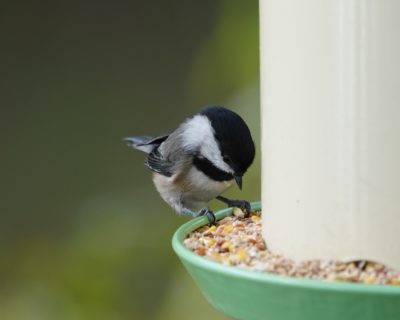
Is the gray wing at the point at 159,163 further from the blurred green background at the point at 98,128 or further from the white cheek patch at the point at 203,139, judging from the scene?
the blurred green background at the point at 98,128

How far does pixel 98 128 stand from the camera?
10.1 ft

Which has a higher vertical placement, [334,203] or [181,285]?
[334,203]

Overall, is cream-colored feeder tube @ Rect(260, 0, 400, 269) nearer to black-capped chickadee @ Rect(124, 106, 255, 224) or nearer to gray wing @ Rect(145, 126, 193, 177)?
black-capped chickadee @ Rect(124, 106, 255, 224)

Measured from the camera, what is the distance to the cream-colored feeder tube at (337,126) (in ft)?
3.40

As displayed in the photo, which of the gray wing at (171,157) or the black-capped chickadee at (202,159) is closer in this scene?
the black-capped chickadee at (202,159)

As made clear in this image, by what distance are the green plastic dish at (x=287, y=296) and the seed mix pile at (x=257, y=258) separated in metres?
0.06

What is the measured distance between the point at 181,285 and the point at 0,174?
3.23 ft

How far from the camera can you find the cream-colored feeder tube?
1035mm

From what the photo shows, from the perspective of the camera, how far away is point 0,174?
3.04 meters

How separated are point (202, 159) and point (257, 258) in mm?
946

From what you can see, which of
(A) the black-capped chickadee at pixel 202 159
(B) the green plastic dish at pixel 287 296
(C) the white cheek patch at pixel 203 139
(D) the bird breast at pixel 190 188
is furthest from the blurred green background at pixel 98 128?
(B) the green plastic dish at pixel 287 296

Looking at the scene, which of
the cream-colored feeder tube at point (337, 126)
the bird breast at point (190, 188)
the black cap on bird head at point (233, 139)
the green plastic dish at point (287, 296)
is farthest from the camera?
the bird breast at point (190, 188)

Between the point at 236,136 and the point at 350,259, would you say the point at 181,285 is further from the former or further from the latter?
the point at 350,259

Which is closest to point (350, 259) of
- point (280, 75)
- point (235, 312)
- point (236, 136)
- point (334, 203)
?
point (334, 203)
